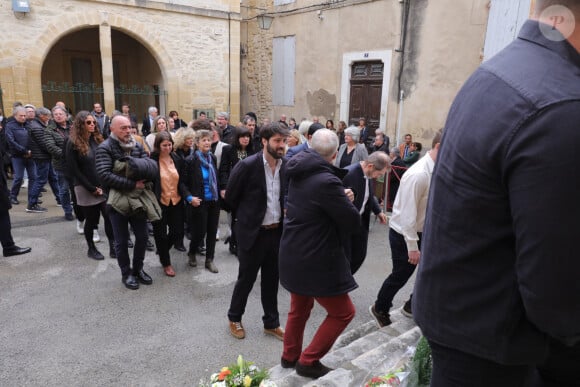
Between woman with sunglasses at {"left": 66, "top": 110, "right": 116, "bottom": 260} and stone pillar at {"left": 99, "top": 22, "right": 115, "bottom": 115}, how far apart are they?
410 inches

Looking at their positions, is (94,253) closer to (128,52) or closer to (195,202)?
(195,202)

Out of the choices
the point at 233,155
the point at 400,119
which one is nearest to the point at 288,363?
the point at 233,155

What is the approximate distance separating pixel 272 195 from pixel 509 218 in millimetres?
2678

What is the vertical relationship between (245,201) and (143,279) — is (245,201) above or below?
above

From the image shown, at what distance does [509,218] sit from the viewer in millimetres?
1049

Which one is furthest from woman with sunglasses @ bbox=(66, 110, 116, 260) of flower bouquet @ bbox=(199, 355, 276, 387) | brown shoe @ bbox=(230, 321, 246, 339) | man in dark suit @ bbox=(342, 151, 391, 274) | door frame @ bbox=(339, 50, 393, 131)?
door frame @ bbox=(339, 50, 393, 131)

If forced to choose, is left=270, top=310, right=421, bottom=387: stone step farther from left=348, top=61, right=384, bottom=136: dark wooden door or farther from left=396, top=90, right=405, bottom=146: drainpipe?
left=348, top=61, right=384, bottom=136: dark wooden door

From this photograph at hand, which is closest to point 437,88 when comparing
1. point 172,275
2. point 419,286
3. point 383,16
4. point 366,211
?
point 383,16

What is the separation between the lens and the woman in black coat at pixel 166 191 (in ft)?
15.8

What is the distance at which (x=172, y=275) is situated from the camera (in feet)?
16.2

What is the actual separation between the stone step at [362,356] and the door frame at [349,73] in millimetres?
10140

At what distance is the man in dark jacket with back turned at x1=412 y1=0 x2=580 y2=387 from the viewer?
3.13 ft

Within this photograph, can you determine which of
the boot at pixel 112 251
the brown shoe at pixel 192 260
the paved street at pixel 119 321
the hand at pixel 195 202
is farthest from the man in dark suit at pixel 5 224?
the hand at pixel 195 202

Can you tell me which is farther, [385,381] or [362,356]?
[362,356]
